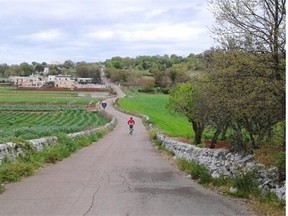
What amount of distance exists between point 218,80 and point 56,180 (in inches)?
200

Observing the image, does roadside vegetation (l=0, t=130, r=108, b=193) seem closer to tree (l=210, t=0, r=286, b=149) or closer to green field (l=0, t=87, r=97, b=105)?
tree (l=210, t=0, r=286, b=149)

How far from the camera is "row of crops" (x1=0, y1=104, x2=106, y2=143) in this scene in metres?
25.2

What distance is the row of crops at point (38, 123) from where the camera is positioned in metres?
25.2

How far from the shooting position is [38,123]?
190 feet

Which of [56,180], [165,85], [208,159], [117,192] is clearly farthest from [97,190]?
[165,85]

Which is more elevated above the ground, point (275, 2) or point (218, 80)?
point (275, 2)

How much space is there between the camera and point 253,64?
417 inches

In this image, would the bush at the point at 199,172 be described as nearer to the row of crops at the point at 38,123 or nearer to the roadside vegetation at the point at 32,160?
the roadside vegetation at the point at 32,160

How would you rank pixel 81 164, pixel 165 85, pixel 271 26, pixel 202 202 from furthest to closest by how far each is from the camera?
pixel 165 85 < pixel 81 164 < pixel 271 26 < pixel 202 202

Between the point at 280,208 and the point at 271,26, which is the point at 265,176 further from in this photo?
the point at 271,26

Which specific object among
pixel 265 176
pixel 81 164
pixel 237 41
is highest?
pixel 237 41

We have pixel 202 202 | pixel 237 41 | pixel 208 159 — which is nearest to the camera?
pixel 202 202

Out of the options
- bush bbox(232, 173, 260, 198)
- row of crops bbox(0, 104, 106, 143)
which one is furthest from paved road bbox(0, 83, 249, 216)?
row of crops bbox(0, 104, 106, 143)

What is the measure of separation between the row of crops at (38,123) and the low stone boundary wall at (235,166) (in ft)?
23.0
